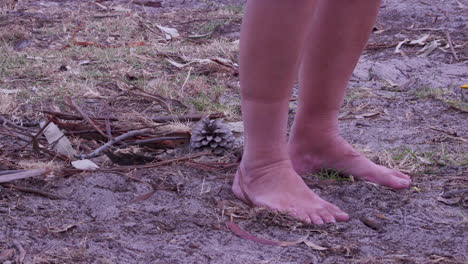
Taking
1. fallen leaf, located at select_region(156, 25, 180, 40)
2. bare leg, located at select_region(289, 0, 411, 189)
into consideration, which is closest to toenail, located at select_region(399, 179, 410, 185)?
bare leg, located at select_region(289, 0, 411, 189)

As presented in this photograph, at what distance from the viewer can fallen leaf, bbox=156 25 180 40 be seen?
4791mm

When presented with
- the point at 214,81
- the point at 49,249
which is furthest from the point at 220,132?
the point at 214,81

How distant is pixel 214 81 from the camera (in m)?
3.39

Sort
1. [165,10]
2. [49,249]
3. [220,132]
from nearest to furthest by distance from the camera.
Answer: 1. [49,249]
2. [220,132]
3. [165,10]

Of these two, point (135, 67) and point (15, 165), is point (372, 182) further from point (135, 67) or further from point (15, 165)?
point (135, 67)

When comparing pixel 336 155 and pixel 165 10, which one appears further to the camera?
pixel 165 10

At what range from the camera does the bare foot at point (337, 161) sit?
1.94m

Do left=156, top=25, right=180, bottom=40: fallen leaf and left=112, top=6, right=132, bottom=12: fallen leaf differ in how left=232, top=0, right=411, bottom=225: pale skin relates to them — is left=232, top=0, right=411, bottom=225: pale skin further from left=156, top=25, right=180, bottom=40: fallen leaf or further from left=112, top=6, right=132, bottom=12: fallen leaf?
left=112, top=6, right=132, bottom=12: fallen leaf

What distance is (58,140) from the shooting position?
217 cm

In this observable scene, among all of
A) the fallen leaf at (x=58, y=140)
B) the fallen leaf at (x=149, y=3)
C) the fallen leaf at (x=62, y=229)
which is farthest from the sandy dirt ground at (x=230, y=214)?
the fallen leaf at (x=149, y=3)

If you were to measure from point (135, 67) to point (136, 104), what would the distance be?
29.2 inches

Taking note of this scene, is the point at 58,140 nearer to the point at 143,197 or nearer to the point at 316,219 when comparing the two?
the point at 143,197

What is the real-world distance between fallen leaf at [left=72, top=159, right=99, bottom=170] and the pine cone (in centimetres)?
38

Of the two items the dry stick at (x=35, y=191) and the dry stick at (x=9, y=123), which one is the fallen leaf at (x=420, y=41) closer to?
the dry stick at (x=9, y=123)
